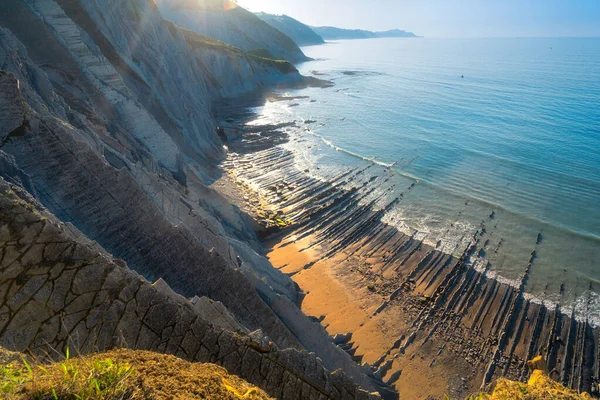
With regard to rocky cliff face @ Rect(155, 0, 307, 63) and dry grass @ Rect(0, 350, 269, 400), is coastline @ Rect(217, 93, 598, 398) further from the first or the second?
rocky cliff face @ Rect(155, 0, 307, 63)

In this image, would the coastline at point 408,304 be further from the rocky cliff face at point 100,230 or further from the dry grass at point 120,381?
the dry grass at point 120,381

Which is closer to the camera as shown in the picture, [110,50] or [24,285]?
[24,285]

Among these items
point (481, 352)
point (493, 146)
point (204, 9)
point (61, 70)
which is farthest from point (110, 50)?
point (204, 9)

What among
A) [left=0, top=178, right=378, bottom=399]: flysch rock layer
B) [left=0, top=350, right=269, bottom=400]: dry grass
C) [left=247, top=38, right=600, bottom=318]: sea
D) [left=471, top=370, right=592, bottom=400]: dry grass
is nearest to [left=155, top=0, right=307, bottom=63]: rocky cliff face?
[left=247, top=38, right=600, bottom=318]: sea

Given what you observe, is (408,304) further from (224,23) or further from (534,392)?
(224,23)

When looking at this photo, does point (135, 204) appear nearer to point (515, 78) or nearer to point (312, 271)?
point (312, 271)

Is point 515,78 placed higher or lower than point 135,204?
lower

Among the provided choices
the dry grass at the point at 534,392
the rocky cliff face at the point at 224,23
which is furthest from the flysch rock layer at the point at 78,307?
the rocky cliff face at the point at 224,23
